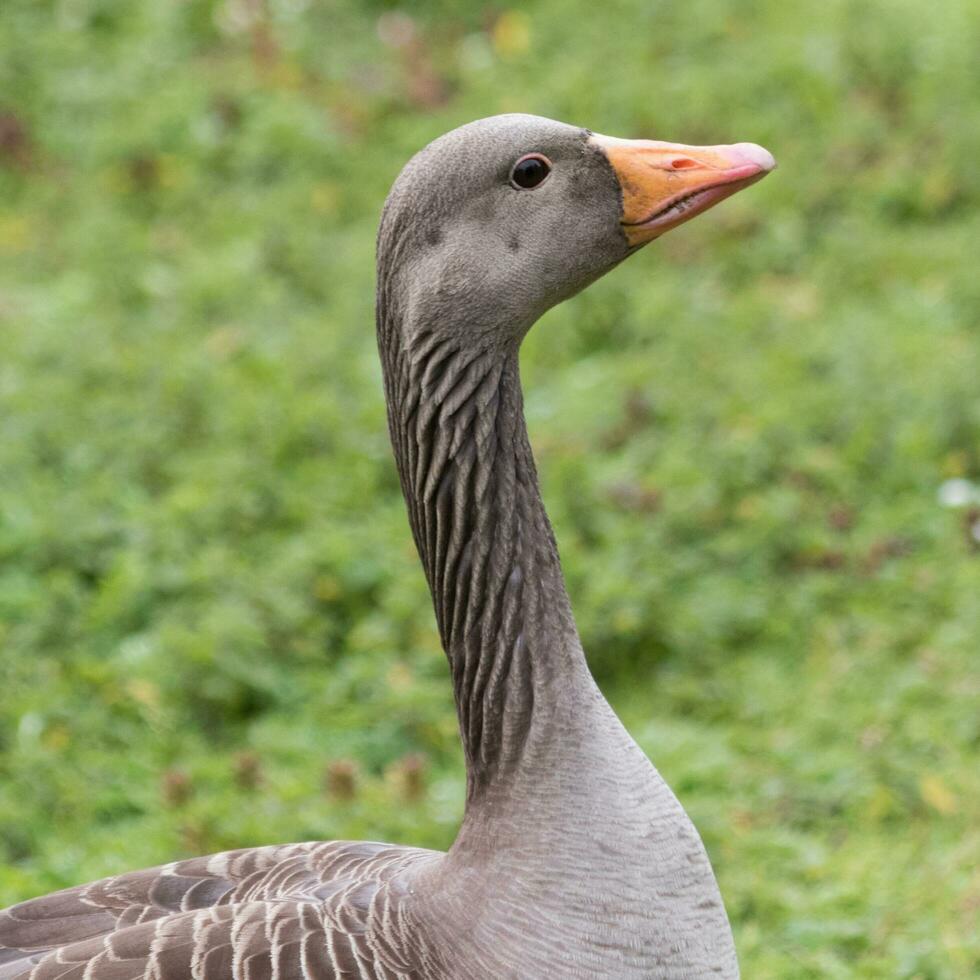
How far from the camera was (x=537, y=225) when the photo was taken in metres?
3.06

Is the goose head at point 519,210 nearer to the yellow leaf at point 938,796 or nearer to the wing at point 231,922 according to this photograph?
the wing at point 231,922

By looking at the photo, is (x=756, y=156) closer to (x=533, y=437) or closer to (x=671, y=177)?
(x=671, y=177)

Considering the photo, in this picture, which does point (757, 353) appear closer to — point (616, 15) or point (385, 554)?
point (385, 554)

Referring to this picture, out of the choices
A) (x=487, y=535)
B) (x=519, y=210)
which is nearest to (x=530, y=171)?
(x=519, y=210)

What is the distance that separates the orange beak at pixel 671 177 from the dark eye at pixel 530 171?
119 mm

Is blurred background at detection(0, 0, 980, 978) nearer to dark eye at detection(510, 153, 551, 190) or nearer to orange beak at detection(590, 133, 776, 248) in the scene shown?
orange beak at detection(590, 133, 776, 248)

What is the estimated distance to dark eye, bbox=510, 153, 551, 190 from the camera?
9.95 feet

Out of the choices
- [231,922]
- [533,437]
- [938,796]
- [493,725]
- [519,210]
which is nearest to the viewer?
[231,922]

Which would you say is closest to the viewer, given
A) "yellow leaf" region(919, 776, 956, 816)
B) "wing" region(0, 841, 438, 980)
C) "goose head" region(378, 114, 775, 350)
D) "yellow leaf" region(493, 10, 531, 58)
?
"wing" region(0, 841, 438, 980)

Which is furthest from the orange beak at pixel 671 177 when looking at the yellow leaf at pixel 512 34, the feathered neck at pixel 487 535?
the yellow leaf at pixel 512 34

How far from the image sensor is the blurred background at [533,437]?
4809mm

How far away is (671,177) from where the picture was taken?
3.02 m

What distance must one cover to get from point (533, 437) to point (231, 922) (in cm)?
397

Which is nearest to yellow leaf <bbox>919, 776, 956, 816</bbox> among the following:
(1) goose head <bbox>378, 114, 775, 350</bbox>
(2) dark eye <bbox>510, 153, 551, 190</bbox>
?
(1) goose head <bbox>378, 114, 775, 350</bbox>
